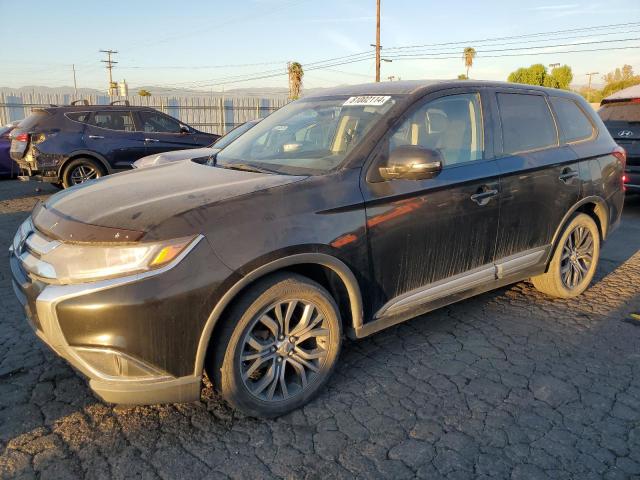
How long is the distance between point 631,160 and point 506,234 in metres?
5.41

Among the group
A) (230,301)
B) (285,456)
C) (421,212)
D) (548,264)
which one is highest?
(421,212)

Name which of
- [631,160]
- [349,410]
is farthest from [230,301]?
[631,160]

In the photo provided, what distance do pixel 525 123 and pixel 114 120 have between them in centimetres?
858

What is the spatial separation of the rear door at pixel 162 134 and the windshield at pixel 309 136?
699 cm

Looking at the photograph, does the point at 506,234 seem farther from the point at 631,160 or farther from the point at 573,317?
the point at 631,160

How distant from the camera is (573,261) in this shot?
447 centimetres

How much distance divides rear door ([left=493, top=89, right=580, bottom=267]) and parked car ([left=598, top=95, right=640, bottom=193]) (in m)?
4.42

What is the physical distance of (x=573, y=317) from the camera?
13.6ft

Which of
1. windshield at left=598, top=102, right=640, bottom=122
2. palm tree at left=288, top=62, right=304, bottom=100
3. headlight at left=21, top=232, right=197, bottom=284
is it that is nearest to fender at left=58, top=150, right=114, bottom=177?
headlight at left=21, top=232, right=197, bottom=284

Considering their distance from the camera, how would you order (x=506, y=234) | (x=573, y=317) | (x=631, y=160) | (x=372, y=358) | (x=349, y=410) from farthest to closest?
(x=631, y=160)
(x=573, y=317)
(x=506, y=234)
(x=372, y=358)
(x=349, y=410)

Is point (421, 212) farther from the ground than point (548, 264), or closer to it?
farther from the ground

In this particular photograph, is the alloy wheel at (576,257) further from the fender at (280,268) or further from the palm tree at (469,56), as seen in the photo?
the palm tree at (469,56)

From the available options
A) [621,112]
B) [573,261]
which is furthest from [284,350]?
[621,112]

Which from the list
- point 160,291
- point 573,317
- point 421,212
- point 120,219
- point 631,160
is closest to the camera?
point 160,291
